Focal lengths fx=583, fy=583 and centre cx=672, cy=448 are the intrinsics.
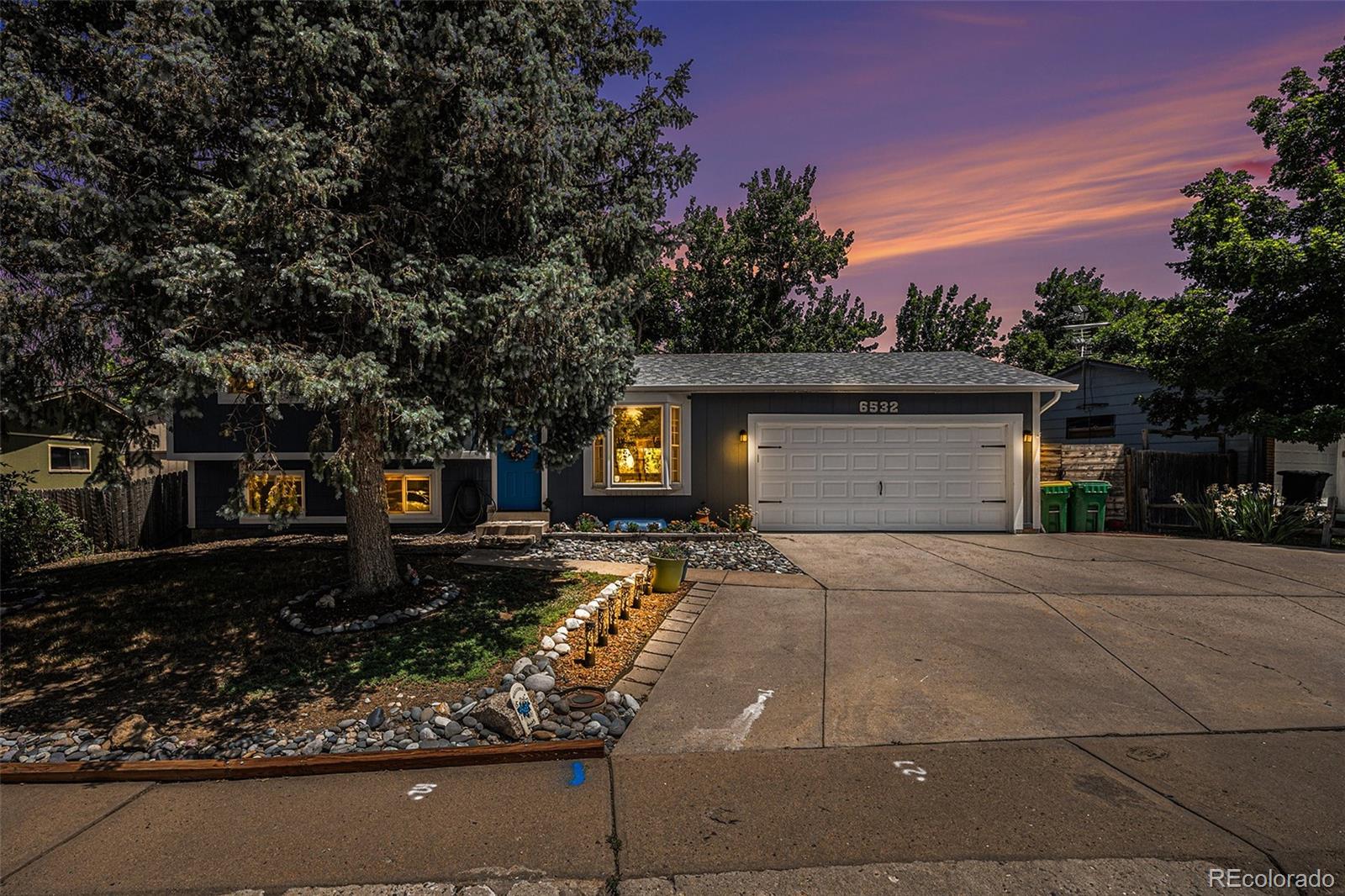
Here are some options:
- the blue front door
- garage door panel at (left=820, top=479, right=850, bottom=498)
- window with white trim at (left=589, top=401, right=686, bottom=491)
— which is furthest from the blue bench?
garage door panel at (left=820, top=479, right=850, bottom=498)

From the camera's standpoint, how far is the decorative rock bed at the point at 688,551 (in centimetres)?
874

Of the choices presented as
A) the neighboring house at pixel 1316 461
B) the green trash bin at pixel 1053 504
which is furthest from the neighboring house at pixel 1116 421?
the green trash bin at pixel 1053 504

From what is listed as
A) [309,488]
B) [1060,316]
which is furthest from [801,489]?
[1060,316]

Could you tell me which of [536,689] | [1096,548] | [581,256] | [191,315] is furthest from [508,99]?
[1096,548]

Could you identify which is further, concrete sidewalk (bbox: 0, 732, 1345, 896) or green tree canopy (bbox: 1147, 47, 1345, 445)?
green tree canopy (bbox: 1147, 47, 1345, 445)

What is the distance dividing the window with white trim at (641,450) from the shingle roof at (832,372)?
0.59 meters

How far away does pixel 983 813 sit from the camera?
10.3 ft

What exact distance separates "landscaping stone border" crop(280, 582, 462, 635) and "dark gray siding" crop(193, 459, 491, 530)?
441 centimetres

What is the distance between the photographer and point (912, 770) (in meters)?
3.59

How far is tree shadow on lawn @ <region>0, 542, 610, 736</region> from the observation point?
468cm

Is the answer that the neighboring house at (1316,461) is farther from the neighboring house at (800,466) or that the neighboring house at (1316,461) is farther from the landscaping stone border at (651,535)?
the landscaping stone border at (651,535)

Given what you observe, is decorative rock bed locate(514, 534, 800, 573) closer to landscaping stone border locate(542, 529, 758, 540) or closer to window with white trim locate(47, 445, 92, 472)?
landscaping stone border locate(542, 529, 758, 540)

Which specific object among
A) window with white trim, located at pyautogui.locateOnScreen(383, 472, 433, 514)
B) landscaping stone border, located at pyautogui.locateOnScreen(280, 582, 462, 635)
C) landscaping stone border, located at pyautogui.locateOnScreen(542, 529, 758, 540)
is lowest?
landscaping stone border, located at pyautogui.locateOnScreen(280, 582, 462, 635)

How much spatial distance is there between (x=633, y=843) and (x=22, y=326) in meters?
6.11
